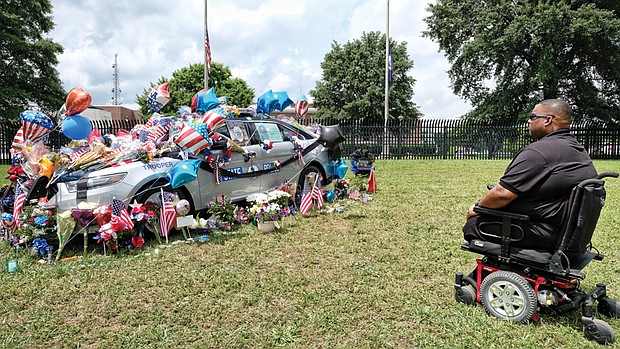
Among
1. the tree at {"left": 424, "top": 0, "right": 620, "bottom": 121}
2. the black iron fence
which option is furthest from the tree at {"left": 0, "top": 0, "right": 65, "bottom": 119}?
the tree at {"left": 424, "top": 0, "right": 620, "bottom": 121}

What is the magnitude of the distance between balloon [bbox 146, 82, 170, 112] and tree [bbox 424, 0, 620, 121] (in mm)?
22906

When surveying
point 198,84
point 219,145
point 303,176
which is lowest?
point 303,176

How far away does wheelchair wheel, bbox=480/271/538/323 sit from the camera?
289 centimetres

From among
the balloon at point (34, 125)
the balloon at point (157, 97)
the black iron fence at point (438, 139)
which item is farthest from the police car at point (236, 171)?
the black iron fence at point (438, 139)

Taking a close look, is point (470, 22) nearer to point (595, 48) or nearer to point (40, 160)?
point (595, 48)

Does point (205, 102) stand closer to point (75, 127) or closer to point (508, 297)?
point (75, 127)

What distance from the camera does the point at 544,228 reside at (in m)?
2.91

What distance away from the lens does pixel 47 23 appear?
24.5 meters

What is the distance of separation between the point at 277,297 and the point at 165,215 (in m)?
2.05

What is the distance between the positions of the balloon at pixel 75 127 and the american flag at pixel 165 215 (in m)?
1.35

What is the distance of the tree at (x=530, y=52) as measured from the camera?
2292 centimetres

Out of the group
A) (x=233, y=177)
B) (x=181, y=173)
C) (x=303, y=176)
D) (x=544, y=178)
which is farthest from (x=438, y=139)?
(x=544, y=178)

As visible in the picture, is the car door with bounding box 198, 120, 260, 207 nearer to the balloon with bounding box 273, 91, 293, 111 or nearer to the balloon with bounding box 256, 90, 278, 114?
the balloon with bounding box 256, 90, 278, 114

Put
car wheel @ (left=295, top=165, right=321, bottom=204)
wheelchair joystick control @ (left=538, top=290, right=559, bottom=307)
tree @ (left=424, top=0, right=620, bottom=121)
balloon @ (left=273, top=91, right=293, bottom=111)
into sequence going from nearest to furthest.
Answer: wheelchair joystick control @ (left=538, top=290, right=559, bottom=307)
car wheel @ (left=295, top=165, right=321, bottom=204)
balloon @ (left=273, top=91, right=293, bottom=111)
tree @ (left=424, top=0, right=620, bottom=121)
